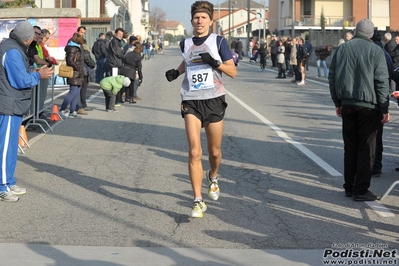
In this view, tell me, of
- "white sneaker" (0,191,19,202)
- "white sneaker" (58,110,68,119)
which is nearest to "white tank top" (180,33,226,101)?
"white sneaker" (0,191,19,202)

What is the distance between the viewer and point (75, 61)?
15.1m

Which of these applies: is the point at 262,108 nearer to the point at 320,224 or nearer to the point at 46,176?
the point at 46,176

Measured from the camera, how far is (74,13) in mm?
27500

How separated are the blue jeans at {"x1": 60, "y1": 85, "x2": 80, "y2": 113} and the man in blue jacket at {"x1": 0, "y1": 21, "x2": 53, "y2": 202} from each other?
743cm

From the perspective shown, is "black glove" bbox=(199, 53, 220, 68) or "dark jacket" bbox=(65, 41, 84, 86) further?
"dark jacket" bbox=(65, 41, 84, 86)

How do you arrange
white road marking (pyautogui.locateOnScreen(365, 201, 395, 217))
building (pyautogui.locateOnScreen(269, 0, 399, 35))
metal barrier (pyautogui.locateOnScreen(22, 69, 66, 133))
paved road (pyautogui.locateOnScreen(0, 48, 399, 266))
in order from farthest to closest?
building (pyautogui.locateOnScreen(269, 0, 399, 35)) < metal barrier (pyautogui.locateOnScreen(22, 69, 66, 133)) < white road marking (pyautogui.locateOnScreen(365, 201, 395, 217)) < paved road (pyautogui.locateOnScreen(0, 48, 399, 266))

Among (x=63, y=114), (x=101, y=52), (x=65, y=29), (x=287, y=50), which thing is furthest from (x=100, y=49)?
(x=287, y=50)

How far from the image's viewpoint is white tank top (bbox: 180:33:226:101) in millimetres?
6863

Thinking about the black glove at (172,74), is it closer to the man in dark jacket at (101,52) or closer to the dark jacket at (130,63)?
the dark jacket at (130,63)

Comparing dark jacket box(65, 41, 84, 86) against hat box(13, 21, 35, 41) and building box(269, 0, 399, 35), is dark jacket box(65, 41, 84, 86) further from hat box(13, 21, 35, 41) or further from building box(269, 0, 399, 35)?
building box(269, 0, 399, 35)

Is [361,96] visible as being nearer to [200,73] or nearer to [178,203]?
[200,73]

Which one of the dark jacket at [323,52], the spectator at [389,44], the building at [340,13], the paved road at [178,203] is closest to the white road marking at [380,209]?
the paved road at [178,203]

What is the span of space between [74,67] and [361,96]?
28.6 ft

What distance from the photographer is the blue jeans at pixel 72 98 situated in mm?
15305
